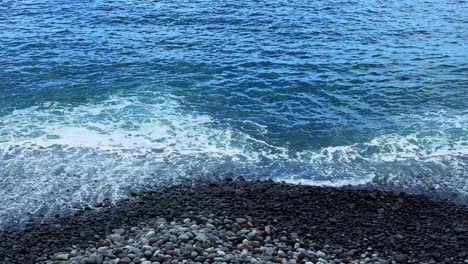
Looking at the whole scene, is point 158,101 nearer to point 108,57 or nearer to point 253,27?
point 108,57

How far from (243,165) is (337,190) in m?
4.26

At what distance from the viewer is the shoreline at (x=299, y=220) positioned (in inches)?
682

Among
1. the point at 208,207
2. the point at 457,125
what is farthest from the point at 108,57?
the point at 457,125

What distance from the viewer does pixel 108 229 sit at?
18578mm

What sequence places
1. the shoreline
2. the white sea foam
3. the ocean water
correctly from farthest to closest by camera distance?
the ocean water < the white sea foam < the shoreline

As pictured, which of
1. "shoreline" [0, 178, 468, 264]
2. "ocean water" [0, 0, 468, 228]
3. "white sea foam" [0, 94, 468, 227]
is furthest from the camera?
"ocean water" [0, 0, 468, 228]

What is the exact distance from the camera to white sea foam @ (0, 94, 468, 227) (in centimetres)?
2189

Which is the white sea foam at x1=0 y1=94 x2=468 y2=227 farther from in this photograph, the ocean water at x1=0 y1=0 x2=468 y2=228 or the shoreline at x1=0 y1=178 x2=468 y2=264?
the shoreline at x1=0 y1=178 x2=468 y2=264

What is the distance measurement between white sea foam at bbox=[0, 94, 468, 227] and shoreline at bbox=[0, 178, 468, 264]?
1210 millimetres

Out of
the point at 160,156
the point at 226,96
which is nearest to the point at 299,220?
the point at 160,156

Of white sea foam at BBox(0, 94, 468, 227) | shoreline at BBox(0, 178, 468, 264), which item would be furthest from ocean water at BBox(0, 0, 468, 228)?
shoreline at BBox(0, 178, 468, 264)

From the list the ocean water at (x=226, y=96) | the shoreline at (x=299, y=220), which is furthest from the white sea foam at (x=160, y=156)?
the shoreline at (x=299, y=220)

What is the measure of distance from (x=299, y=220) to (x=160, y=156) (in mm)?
7899

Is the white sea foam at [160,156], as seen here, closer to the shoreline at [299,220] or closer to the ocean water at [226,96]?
the ocean water at [226,96]
